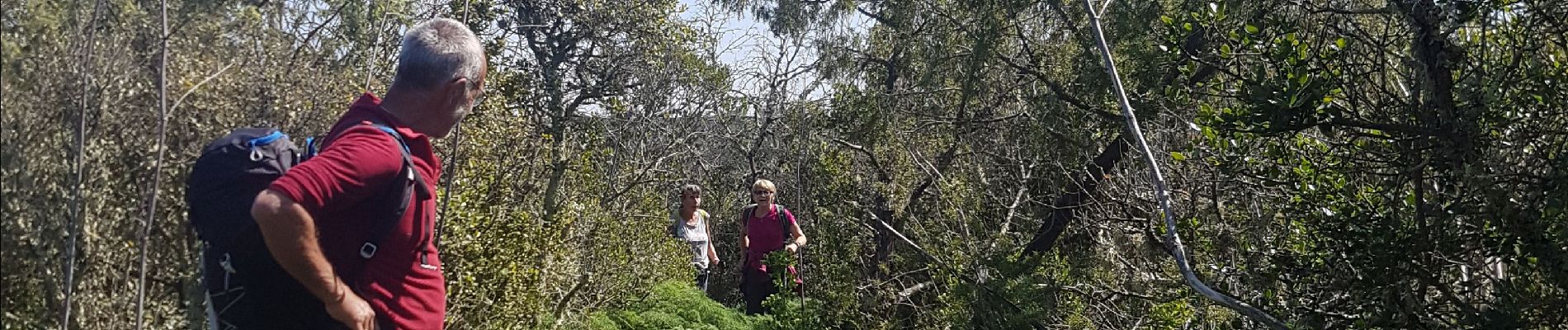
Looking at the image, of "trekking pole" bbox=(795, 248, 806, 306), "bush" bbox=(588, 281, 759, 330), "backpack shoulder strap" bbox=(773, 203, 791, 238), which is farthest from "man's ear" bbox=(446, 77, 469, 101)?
"backpack shoulder strap" bbox=(773, 203, 791, 238)

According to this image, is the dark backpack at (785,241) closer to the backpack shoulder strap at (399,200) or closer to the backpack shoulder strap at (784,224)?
the backpack shoulder strap at (784,224)

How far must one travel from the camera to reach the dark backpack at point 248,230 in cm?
239

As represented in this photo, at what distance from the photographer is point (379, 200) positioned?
2500mm

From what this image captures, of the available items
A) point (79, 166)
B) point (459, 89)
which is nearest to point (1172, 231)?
point (459, 89)

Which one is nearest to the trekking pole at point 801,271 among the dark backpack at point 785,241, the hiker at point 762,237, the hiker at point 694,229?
the dark backpack at point 785,241

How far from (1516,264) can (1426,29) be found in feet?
1.94

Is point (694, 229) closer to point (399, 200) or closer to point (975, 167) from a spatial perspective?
point (975, 167)

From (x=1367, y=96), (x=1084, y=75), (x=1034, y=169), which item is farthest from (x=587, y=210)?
(x=1367, y=96)

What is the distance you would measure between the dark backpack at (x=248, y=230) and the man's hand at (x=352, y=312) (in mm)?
63

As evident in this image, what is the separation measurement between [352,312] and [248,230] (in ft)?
0.78

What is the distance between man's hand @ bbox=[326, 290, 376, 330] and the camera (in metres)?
2.45

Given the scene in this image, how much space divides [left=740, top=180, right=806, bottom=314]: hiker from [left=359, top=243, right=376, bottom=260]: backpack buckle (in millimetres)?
5601

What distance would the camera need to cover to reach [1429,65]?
10.5 feet

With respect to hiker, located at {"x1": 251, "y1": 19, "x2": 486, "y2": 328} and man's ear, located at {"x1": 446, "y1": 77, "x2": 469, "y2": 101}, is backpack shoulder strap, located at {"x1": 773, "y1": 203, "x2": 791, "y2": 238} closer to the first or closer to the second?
hiker, located at {"x1": 251, "y1": 19, "x2": 486, "y2": 328}
